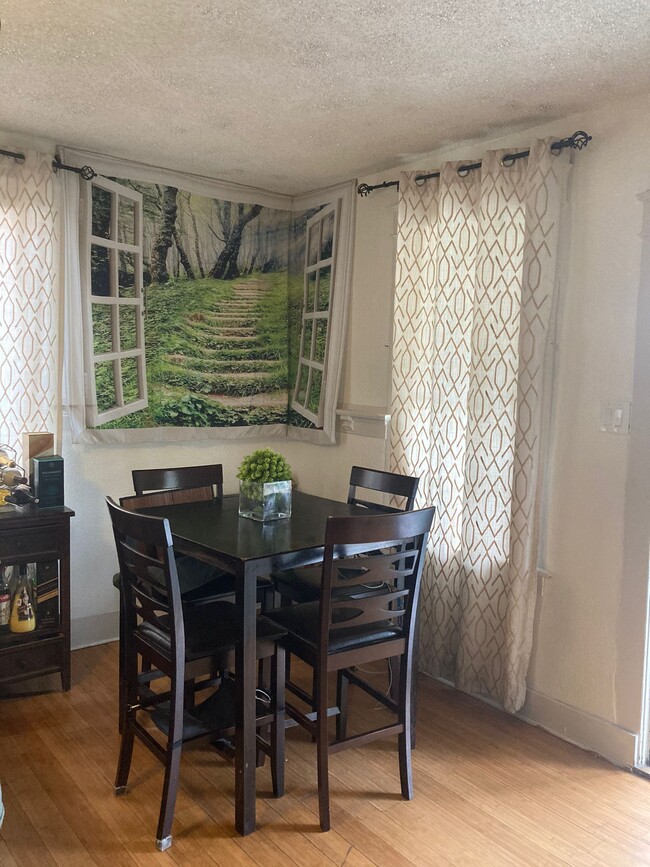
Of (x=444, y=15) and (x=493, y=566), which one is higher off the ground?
(x=444, y=15)

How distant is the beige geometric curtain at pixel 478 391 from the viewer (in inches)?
115

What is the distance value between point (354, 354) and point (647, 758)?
2.41m

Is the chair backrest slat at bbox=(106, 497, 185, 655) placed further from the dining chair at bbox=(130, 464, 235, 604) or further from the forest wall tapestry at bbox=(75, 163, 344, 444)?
the forest wall tapestry at bbox=(75, 163, 344, 444)

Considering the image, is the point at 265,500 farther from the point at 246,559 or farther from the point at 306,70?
the point at 306,70

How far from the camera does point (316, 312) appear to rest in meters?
4.20

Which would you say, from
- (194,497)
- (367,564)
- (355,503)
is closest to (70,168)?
(194,497)

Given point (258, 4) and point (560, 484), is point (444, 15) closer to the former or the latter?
point (258, 4)

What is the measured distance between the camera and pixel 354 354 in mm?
3994

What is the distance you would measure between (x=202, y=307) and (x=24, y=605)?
1.88 metres

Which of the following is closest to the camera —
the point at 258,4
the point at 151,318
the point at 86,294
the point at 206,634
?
the point at 258,4

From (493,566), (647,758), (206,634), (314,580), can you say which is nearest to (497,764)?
(647,758)

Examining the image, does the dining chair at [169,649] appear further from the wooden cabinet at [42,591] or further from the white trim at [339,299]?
the white trim at [339,299]

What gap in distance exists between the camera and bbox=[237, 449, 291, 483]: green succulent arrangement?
266cm

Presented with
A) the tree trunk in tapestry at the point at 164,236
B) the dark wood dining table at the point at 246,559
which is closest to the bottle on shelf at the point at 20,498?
the dark wood dining table at the point at 246,559
